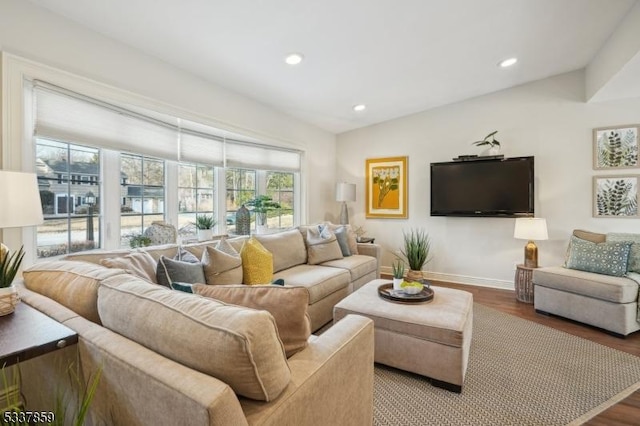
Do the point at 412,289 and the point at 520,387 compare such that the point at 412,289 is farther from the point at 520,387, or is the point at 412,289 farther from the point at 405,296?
the point at 520,387

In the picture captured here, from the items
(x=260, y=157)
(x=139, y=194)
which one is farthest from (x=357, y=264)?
(x=139, y=194)

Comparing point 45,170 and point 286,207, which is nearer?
point 45,170

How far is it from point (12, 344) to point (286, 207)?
12.1 feet

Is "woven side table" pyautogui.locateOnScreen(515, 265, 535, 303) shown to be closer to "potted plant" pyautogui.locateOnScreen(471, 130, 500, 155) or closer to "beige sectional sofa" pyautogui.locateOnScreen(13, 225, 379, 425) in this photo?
"potted plant" pyautogui.locateOnScreen(471, 130, 500, 155)

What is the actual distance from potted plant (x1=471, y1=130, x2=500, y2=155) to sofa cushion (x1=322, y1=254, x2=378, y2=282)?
2086mm

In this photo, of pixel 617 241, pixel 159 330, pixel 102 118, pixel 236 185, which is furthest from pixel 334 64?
pixel 617 241

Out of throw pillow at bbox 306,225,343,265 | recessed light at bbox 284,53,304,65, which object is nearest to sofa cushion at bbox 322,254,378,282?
throw pillow at bbox 306,225,343,265

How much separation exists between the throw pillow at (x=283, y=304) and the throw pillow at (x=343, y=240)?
2.77 meters

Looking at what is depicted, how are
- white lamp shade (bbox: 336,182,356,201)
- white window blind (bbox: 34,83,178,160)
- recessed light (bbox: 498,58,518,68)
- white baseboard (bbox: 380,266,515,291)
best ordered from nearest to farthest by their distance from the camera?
white window blind (bbox: 34,83,178,160) < recessed light (bbox: 498,58,518,68) < white baseboard (bbox: 380,266,515,291) < white lamp shade (bbox: 336,182,356,201)

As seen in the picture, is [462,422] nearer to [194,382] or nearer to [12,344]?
[194,382]

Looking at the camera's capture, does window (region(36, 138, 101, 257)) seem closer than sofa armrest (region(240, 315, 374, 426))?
No

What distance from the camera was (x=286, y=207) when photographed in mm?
4629

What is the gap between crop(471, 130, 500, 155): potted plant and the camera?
4094 mm

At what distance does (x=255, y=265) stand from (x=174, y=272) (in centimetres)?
74
